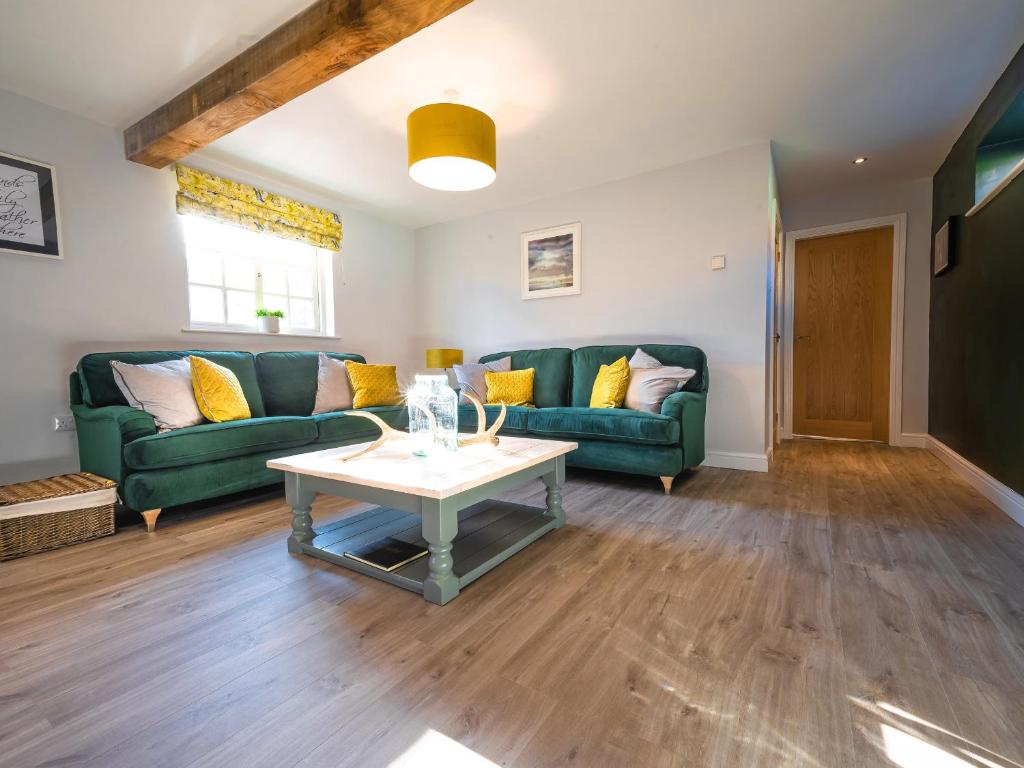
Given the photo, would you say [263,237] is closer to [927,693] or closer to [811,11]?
Result: [811,11]

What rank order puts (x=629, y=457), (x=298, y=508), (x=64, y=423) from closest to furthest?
1. (x=298, y=508)
2. (x=64, y=423)
3. (x=629, y=457)

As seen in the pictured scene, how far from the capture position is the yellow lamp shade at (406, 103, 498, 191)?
7.16ft

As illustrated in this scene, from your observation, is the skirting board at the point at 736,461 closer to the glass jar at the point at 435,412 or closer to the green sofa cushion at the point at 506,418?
the green sofa cushion at the point at 506,418

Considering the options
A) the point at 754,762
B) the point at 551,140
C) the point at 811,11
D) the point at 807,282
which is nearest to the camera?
the point at 754,762

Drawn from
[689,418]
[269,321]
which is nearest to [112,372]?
[269,321]

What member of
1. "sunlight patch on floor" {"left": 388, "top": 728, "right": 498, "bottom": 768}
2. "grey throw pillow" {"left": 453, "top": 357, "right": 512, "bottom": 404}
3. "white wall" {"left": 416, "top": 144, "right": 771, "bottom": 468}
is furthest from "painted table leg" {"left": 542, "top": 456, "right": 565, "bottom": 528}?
"white wall" {"left": 416, "top": 144, "right": 771, "bottom": 468}

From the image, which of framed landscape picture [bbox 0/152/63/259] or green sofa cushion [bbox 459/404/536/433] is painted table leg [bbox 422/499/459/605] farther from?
framed landscape picture [bbox 0/152/63/259]

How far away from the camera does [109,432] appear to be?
233 centimetres

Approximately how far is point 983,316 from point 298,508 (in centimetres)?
393

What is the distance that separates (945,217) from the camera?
3.62 metres

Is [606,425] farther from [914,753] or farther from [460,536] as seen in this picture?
[914,753]

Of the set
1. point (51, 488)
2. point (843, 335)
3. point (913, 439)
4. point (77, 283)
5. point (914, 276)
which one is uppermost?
point (914, 276)

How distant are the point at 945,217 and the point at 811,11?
2640mm

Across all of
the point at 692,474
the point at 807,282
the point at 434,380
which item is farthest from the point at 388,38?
the point at 807,282
